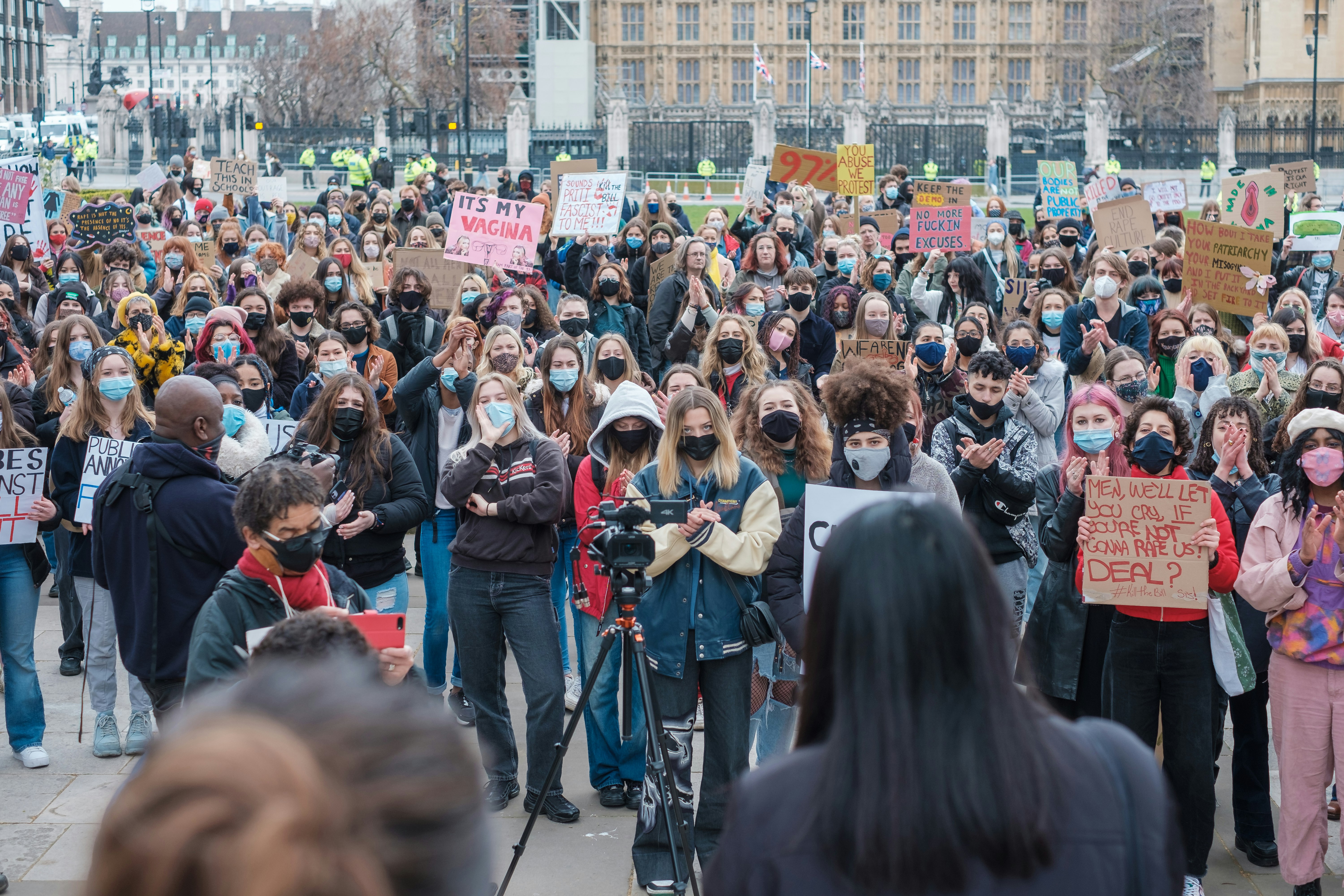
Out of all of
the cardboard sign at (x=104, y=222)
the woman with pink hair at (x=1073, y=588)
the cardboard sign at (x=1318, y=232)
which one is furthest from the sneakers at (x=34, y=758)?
the cardboard sign at (x=1318, y=232)

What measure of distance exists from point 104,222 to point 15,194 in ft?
6.10

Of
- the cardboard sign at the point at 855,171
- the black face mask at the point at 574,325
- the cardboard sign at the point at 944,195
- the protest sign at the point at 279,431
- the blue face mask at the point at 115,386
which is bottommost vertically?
the protest sign at the point at 279,431

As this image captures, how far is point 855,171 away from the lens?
1694cm

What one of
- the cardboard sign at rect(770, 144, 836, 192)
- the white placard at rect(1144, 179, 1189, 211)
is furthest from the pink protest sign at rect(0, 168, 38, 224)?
the white placard at rect(1144, 179, 1189, 211)

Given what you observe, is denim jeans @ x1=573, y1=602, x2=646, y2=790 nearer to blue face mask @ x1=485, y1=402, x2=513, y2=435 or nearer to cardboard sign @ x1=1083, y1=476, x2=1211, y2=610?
blue face mask @ x1=485, y1=402, x2=513, y2=435

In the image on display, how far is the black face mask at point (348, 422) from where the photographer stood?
6023 millimetres

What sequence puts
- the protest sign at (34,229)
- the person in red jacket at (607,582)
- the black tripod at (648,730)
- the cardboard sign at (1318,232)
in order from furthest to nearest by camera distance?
1. the cardboard sign at (1318,232)
2. the protest sign at (34,229)
3. the person in red jacket at (607,582)
4. the black tripod at (648,730)

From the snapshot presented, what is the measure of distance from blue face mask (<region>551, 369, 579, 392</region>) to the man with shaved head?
2.40 metres

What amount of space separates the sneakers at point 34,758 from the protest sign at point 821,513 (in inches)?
143

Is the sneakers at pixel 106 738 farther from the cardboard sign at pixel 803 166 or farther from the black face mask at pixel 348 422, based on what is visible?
the cardboard sign at pixel 803 166

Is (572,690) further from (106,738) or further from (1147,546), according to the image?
(1147,546)

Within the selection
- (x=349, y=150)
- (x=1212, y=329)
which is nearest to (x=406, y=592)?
(x=1212, y=329)

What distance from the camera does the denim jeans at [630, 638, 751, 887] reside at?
5.07 metres

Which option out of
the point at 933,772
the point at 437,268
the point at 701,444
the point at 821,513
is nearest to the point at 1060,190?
the point at 437,268
